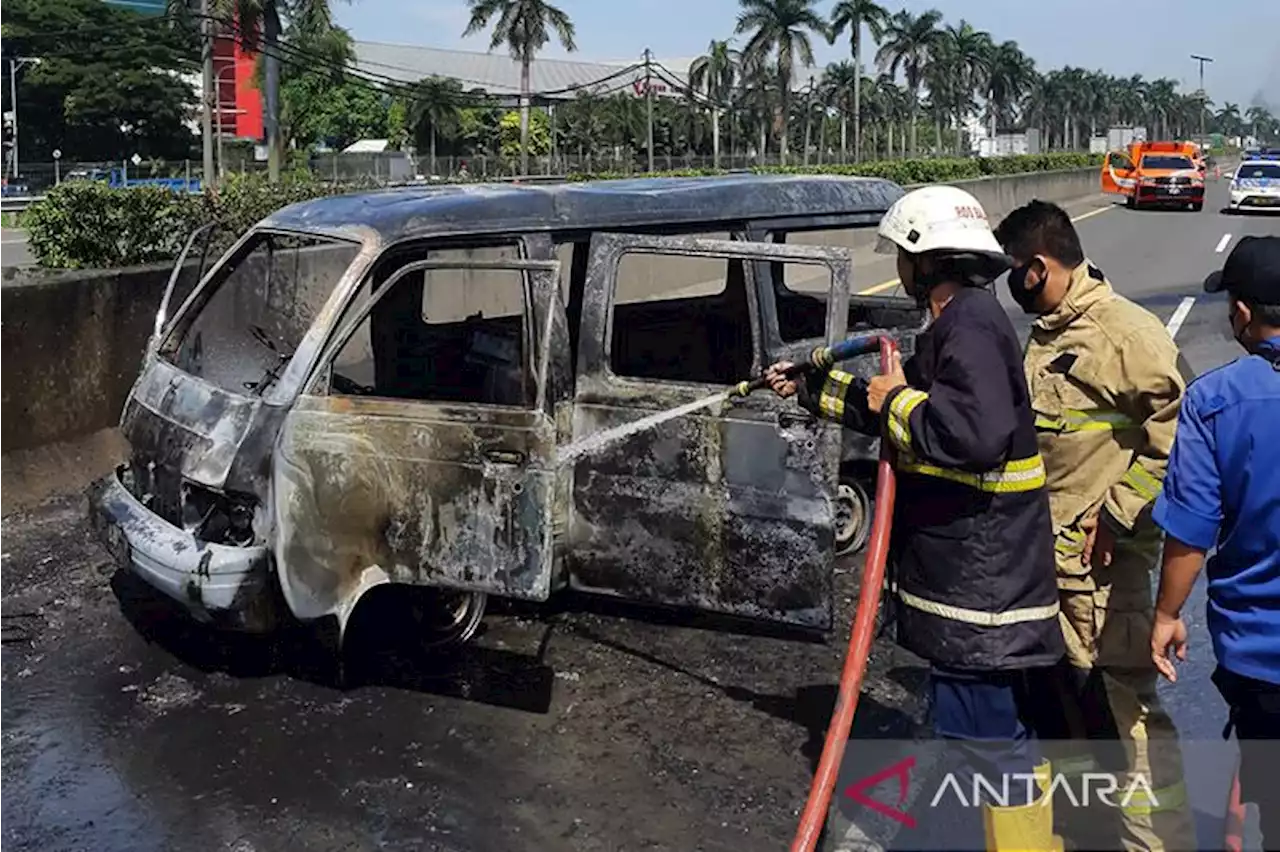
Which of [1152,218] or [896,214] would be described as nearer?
[896,214]

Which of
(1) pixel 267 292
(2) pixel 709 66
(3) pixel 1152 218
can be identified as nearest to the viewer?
(1) pixel 267 292

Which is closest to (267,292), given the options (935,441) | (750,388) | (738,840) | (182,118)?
(750,388)

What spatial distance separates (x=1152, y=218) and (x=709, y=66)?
196 feet

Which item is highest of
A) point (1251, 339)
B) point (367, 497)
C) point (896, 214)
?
point (896, 214)

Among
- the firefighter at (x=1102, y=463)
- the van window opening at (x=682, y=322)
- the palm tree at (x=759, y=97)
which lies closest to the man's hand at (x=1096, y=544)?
the firefighter at (x=1102, y=463)

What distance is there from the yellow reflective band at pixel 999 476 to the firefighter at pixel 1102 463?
0.55m

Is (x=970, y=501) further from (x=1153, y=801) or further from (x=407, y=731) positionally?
(x=407, y=731)

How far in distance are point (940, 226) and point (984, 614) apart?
977mm

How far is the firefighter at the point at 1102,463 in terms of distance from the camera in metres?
3.73

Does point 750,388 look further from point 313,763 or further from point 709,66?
point 709,66

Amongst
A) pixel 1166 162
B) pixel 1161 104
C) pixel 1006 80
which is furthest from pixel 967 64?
pixel 1161 104

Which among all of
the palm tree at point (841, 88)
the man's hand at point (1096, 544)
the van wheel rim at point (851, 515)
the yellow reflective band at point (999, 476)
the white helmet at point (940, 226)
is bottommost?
the van wheel rim at point (851, 515)

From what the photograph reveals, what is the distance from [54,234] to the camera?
28.4ft

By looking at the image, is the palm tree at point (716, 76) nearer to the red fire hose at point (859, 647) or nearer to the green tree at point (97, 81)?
the green tree at point (97, 81)
